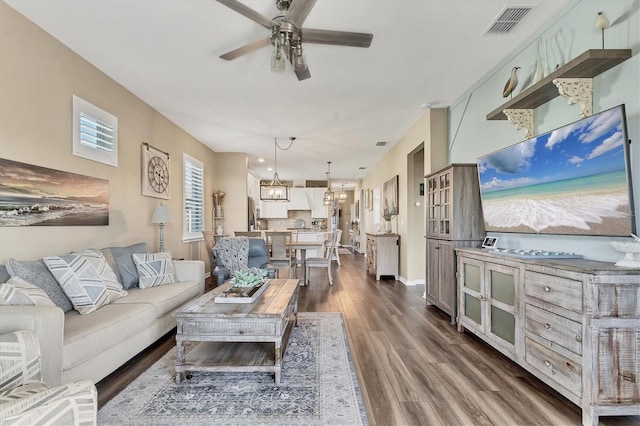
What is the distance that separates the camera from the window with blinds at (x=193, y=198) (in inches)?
219

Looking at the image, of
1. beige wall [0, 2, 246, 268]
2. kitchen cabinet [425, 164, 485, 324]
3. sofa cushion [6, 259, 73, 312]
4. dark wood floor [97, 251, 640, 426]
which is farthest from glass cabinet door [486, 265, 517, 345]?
beige wall [0, 2, 246, 268]

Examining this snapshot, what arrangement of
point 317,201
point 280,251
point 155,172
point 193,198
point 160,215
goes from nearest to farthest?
point 160,215, point 155,172, point 280,251, point 193,198, point 317,201

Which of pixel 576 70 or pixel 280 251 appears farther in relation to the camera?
pixel 280 251

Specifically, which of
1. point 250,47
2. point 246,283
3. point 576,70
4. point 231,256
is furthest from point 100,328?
point 576,70

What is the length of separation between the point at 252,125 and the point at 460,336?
424 centimetres

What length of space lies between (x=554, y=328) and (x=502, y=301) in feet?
1.87

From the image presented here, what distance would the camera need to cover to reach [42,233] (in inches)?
103

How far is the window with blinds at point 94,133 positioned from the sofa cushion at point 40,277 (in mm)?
1204

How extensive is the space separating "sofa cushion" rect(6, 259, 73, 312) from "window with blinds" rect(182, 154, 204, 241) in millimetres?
3110

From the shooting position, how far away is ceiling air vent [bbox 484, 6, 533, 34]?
92.4 inches

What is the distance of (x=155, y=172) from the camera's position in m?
4.44

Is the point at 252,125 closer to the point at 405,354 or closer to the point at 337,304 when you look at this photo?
the point at 337,304

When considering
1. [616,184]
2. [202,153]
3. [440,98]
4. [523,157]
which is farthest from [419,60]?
[202,153]

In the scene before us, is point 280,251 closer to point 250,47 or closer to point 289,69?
point 289,69
